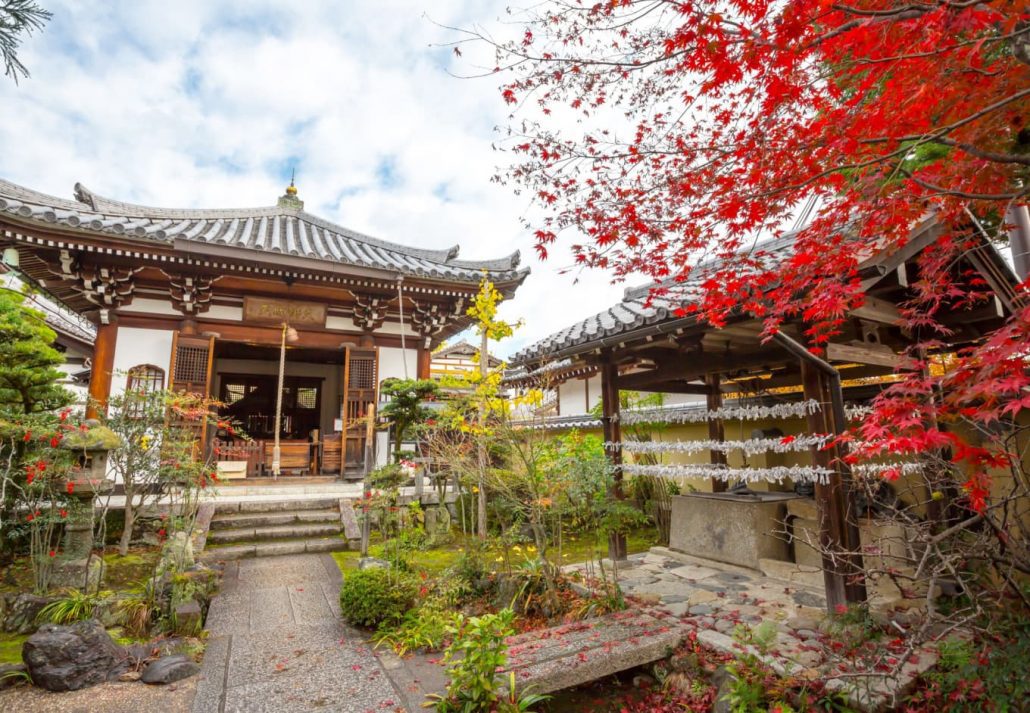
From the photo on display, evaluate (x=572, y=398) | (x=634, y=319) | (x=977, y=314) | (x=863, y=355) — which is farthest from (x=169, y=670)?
(x=572, y=398)

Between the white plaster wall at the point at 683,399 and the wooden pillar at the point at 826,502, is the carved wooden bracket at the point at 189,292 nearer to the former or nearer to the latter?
the wooden pillar at the point at 826,502

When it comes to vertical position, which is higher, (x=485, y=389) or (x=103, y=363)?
(x=103, y=363)

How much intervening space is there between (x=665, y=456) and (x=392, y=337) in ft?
20.2

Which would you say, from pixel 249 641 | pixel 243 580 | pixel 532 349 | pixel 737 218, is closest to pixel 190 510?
pixel 243 580

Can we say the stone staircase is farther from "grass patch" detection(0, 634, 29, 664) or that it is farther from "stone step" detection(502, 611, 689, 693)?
"stone step" detection(502, 611, 689, 693)

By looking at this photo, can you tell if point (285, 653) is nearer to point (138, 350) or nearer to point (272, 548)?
point (272, 548)

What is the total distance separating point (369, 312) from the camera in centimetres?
964

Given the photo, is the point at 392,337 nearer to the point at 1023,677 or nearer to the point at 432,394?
the point at 432,394

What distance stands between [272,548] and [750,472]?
590 centimetres

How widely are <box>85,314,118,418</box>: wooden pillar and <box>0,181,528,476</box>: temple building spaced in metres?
0.02

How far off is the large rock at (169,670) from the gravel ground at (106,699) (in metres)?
0.05

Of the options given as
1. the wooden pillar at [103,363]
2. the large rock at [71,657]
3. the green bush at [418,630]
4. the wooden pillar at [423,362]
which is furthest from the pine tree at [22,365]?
the green bush at [418,630]

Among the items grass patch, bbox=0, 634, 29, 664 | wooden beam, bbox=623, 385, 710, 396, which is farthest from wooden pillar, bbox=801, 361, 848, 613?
grass patch, bbox=0, 634, 29, 664

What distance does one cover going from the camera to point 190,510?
5.62 m
